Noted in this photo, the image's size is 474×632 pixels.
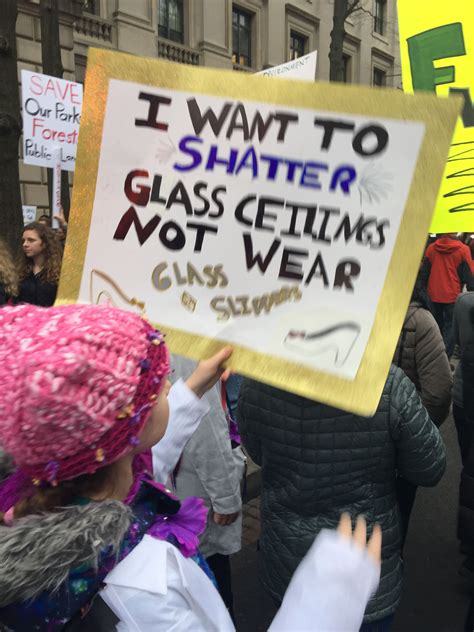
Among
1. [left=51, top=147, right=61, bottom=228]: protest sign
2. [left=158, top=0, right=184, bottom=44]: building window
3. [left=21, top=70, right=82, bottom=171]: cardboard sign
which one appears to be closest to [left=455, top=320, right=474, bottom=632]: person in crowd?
[left=51, top=147, right=61, bottom=228]: protest sign

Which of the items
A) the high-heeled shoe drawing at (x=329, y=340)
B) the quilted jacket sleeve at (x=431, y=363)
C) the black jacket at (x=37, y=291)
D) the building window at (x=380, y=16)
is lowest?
the quilted jacket sleeve at (x=431, y=363)

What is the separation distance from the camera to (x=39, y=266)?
439 centimetres

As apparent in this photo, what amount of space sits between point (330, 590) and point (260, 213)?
2.63 ft

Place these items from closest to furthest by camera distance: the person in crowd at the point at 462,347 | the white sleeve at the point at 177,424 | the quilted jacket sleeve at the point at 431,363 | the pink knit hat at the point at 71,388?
the pink knit hat at the point at 71,388 < the white sleeve at the point at 177,424 < the quilted jacket sleeve at the point at 431,363 < the person in crowd at the point at 462,347

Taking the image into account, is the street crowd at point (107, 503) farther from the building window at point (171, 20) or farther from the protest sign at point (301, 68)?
the building window at point (171, 20)

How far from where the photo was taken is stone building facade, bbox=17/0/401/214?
11.4m

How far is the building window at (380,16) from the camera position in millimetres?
24019

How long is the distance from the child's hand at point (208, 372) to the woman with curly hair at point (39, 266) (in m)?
3.02

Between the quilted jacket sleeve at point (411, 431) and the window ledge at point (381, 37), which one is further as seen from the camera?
the window ledge at point (381, 37)

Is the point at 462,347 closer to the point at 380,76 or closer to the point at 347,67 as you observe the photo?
the point at 347,67

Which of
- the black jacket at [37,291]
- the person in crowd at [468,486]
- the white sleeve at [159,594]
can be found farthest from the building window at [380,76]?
the white sleeve at [159,594]

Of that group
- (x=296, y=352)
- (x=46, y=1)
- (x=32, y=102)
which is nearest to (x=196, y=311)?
(x=296, y=352)

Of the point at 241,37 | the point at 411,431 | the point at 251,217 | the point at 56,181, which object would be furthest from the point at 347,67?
the point at 251,217

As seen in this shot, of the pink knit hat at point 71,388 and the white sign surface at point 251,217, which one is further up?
the white sign surface at point 251,217
